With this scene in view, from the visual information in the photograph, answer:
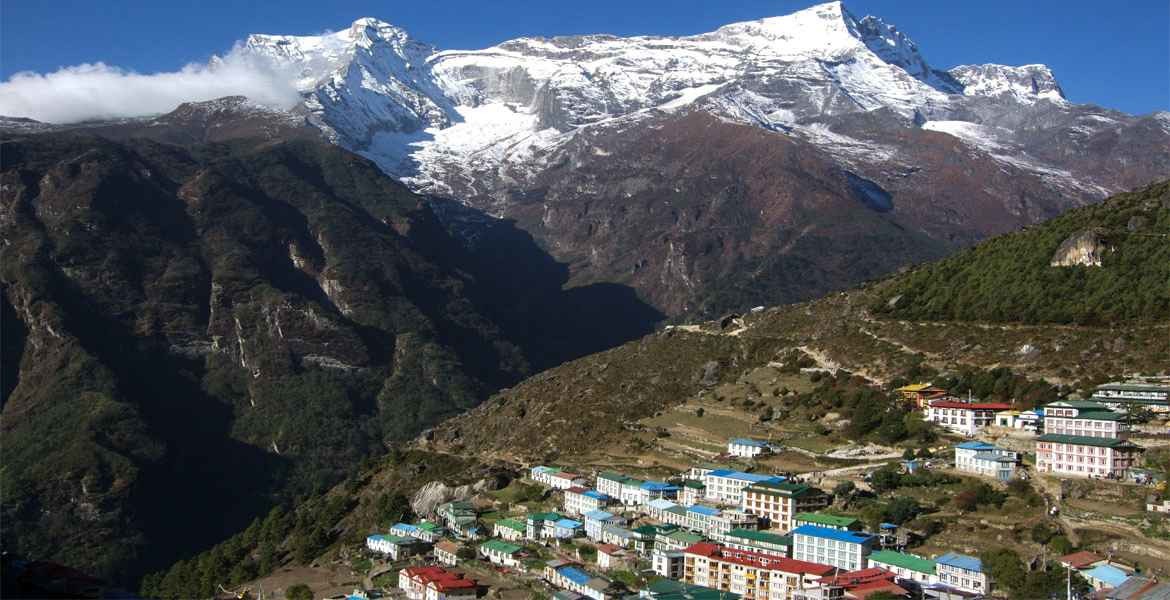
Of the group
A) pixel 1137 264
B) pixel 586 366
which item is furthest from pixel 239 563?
pixel 1137 264

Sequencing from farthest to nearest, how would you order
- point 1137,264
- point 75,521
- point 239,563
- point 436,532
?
1. point 75,521
2. point 239,563
3. point 1137,264
4. point 436,532

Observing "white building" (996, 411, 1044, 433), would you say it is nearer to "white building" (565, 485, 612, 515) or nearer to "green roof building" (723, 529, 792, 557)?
"green roof building" (723, 529, 792, 557)

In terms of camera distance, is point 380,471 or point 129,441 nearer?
point 380,471

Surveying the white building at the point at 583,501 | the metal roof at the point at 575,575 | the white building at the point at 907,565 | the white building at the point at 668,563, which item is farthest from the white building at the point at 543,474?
the white building at the point at 907,565

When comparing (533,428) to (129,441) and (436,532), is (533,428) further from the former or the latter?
(129,441)

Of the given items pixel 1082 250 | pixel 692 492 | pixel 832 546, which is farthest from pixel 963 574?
pixel 1082 250

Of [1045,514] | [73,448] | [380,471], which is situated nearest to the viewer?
[1045,514]

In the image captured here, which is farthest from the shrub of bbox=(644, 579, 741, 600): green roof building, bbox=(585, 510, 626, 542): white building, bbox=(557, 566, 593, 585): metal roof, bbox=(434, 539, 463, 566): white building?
bbox=(644, 579, 741, 600): green roof building
